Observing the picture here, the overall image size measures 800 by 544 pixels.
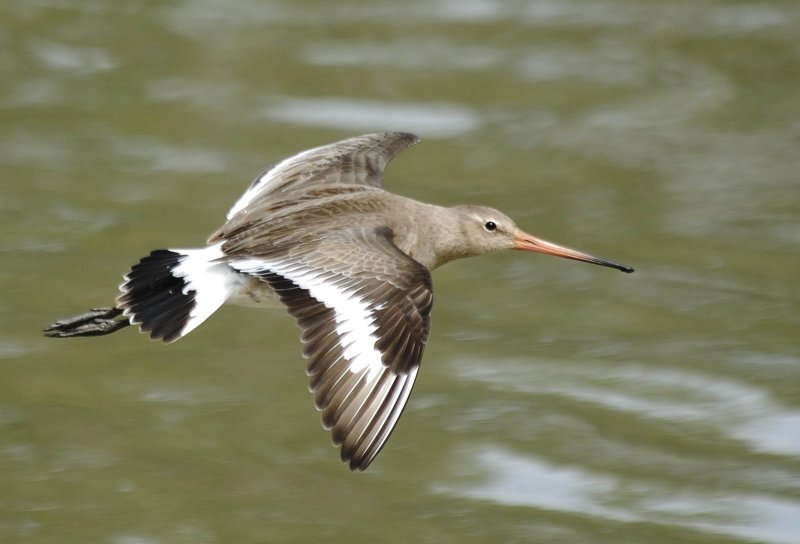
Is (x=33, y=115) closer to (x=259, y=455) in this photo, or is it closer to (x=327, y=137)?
(x=327, y=137)

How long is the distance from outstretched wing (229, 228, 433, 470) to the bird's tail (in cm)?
12

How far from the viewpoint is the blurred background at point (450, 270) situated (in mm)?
9367

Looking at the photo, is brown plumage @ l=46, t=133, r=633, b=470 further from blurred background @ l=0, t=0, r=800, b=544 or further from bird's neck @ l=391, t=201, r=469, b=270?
blurred background @ l=0, t=0, r=800, b=544

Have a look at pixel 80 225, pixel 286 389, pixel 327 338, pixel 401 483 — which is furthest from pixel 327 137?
pixel 327 338

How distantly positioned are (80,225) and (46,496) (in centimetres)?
317

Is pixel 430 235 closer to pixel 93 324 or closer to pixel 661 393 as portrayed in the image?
pixel 93 324

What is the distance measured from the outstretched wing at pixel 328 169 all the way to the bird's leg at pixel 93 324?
780mm

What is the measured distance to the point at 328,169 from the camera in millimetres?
9523

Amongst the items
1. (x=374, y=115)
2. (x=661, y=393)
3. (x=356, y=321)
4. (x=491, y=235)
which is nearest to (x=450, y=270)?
(x=661, y=393)

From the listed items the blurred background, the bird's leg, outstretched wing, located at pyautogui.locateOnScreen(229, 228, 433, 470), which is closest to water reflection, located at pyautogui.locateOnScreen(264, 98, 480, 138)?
the blurred background

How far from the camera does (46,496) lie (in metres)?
9.29

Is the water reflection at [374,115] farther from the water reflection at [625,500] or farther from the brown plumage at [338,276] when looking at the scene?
the water reflection at [625,500]

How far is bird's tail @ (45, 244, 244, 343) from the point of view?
786cm

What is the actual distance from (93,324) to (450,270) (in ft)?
11.1
